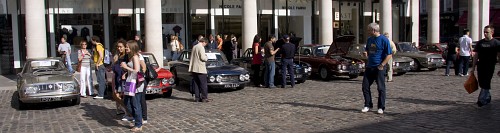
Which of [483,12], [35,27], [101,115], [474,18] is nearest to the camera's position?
[101,115]

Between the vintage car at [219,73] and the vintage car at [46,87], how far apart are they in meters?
3.39

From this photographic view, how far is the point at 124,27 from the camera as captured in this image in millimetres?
23906

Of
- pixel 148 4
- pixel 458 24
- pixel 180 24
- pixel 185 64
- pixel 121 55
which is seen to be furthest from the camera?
pixel 458 24

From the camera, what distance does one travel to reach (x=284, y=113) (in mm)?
9273

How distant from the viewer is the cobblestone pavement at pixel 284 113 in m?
7.85

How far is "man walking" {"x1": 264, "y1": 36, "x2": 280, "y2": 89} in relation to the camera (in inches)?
540

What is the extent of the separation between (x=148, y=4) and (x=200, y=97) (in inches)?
351

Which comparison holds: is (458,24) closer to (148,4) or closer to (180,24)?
(180,24)

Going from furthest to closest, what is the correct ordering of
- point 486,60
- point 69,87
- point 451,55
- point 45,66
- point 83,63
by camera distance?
point 451,55
point 83,63
point 45,66
point 69,87
point 486,60

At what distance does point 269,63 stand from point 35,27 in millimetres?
9635

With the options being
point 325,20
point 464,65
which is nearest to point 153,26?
point 325,20

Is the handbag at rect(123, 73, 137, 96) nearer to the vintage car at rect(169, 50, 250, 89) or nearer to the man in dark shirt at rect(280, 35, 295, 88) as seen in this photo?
the vintage car at rect(169, 50, 250, 89)

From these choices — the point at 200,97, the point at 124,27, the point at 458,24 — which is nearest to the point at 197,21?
the point at 124,27

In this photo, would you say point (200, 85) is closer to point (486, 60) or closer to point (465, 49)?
point (486, 60)
